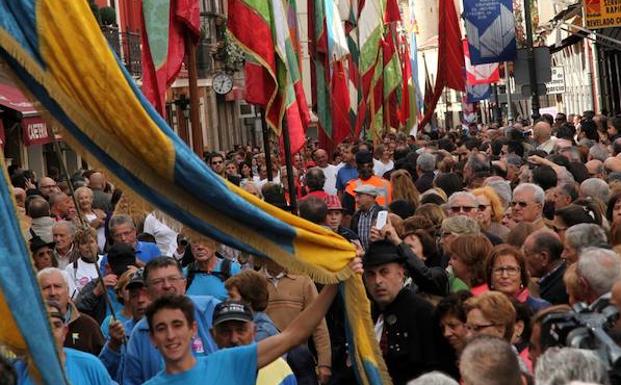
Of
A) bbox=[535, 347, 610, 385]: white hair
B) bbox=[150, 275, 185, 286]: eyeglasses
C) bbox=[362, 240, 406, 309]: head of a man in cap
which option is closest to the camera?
bbox=[535, 347, 610, 385]: white hair

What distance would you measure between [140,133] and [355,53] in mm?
23634

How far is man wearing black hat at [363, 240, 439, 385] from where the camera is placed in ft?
28.4

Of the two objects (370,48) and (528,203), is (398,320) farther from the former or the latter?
(370,48)

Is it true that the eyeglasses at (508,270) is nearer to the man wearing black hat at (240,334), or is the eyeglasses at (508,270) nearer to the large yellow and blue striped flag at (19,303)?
the man wearing black hat at (240,334)

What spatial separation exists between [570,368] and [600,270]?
7.73 feet

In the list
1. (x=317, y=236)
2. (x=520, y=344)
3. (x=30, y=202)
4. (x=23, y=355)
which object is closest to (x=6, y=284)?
(x=23, y=355)

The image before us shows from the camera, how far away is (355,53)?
30.2m

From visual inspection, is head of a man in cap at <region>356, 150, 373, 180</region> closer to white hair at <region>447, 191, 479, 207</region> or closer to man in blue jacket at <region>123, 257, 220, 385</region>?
white hair at <region>447, 191, 479, 207</region>

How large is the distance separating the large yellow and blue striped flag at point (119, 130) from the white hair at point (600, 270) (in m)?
1.56

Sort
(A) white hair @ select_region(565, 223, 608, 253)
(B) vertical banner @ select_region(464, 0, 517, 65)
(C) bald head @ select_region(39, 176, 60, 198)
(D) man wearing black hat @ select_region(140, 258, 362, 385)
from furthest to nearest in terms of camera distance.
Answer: (B) vertical banner @ select_region(464, 0, 517, 65) < (C) bald head @ select_region(39, 176, 60, 198) < (A) white hair @ select_region(565, 223, 608, 253) < (D) man wearing black hat @ select_region(140, 258, 362, 385)

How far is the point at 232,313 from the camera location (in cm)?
832

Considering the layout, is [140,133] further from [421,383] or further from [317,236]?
[421,383]

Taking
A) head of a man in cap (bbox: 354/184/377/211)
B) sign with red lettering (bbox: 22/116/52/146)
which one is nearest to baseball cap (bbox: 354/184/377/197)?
head of a man in cap (bbox: 354/184/377/211)

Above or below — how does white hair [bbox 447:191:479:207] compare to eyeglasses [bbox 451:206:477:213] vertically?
above
